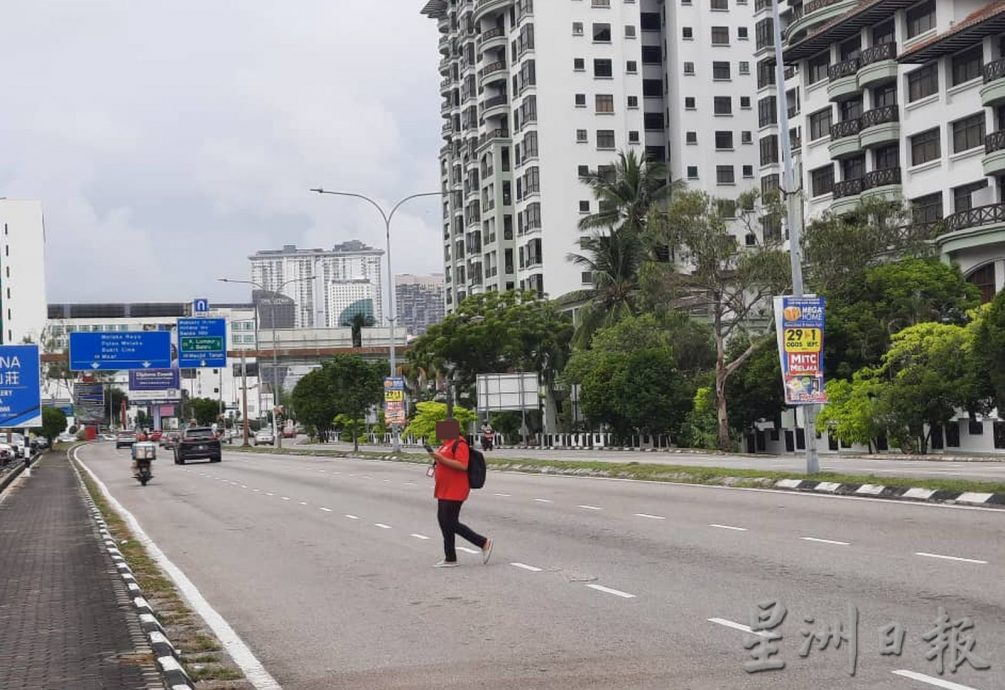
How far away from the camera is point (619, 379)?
61.5m

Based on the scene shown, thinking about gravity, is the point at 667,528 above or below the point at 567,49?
below

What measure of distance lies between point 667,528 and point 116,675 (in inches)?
431

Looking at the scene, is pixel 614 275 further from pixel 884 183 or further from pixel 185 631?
pixel 185 631

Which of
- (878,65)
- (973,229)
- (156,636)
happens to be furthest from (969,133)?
(156,636)

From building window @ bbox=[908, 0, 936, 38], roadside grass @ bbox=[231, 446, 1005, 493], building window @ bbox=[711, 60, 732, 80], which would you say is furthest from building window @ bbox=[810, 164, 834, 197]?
building window @ bbox=[711, 60, 732, 80]

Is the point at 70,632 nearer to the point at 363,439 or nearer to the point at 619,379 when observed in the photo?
the point at 619,379

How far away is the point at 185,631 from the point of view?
11258 millimetres

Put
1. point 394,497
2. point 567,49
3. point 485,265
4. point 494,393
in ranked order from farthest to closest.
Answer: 1. point 485,265
2. point 567,49
3. point 494,393
4. point 394,497

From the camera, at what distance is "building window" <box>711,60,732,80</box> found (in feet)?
331

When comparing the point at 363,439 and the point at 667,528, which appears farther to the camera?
the point at 363,439

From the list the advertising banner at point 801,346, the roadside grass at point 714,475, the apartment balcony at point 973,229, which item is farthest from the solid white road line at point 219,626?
the apartment balcony at point 973,229

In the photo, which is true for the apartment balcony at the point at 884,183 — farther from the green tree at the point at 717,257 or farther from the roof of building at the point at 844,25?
the green tree at the point at 717,257

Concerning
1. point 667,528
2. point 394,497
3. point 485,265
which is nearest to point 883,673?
point 667,528

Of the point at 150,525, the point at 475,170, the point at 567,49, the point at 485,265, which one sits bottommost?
the point at 150,525
